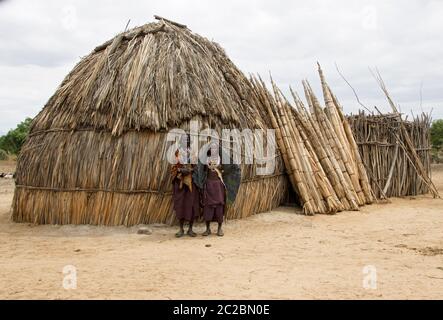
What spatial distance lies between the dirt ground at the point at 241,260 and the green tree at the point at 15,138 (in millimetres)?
14143

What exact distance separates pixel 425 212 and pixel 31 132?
665cm

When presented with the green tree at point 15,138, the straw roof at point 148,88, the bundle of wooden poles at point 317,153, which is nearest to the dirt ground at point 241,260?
the bundle of wooden poles at point 317,153

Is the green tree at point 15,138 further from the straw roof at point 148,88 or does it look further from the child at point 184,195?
the child at point 184,195

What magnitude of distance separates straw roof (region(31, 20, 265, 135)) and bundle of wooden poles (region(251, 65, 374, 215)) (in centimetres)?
64

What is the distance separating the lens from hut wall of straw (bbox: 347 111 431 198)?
31.4 ft

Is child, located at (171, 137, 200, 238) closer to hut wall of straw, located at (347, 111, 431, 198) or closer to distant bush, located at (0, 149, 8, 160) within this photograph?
hut wall of straw, located at (347, 111, 431, 198)

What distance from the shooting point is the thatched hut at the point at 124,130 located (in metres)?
6.46

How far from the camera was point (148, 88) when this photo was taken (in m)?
6.71

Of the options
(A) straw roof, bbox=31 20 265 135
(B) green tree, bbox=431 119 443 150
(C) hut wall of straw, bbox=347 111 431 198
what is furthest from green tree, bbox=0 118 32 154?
(B) green tree, bbox=431 119 443 150

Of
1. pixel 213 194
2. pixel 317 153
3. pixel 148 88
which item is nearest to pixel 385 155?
pixel 317 153

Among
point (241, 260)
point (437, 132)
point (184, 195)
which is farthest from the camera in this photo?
point (437, 132)

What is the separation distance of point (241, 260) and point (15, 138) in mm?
18615

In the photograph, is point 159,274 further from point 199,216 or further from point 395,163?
point 395,163

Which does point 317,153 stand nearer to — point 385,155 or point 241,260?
point 385,155
